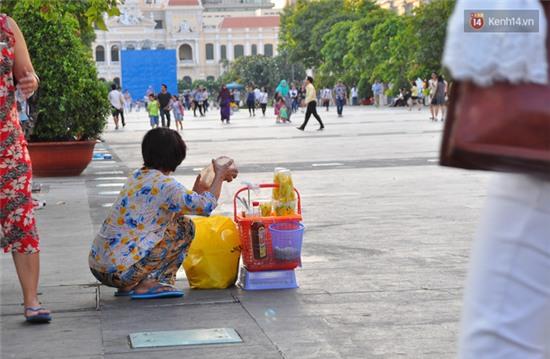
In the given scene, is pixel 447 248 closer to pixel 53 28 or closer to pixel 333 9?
pixel 53 28

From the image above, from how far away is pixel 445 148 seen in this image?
7.52ft

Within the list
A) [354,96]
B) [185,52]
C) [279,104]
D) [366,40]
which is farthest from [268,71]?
[279,104]

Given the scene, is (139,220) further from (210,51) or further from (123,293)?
(210,51)

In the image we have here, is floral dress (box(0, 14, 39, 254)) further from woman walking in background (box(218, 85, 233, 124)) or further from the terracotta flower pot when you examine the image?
woman walking in background (box(218, 85, 233, 124))

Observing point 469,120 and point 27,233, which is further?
point 27,233

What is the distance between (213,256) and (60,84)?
30.1ft

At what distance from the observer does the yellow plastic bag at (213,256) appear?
21.5ft

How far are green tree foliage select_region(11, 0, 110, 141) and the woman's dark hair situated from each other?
29.1ft

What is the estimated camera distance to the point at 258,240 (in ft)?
21.2

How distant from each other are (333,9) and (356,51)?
87.2ft

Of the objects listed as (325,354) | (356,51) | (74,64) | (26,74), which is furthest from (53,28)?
(356,51)

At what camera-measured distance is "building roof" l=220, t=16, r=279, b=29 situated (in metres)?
191

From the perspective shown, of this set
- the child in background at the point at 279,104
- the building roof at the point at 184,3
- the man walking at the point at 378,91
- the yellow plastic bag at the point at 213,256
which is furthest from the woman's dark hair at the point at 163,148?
the building roof at the point at 184,3

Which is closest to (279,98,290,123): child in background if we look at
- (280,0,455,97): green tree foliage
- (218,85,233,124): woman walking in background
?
(218,85,233,124): woman walking in background
